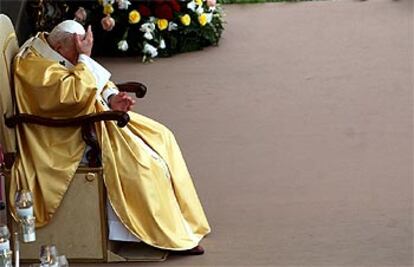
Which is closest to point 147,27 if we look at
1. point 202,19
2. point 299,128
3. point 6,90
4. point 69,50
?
point 202,19

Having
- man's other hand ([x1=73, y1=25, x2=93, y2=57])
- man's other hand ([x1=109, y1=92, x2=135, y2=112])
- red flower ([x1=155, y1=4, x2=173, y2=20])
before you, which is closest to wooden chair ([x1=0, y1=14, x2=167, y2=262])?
man's other hand ([x1=109, y1=92, x2=135, y2=112])

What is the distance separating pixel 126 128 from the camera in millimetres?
4117

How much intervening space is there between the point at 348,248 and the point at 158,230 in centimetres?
71

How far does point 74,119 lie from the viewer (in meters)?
3.97

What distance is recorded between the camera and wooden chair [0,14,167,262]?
13.0 ft

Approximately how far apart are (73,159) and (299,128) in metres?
1.89

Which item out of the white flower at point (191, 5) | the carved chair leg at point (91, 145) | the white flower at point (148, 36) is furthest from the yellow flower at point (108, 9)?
the carved chair leg at point (91, 145)

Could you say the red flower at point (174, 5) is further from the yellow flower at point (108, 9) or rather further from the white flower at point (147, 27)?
the yellow flower at point (108, 9)

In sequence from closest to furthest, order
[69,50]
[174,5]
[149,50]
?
[69,50] < [149,50] < [174,5]

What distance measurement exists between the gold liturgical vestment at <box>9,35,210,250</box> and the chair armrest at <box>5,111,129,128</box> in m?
0.03

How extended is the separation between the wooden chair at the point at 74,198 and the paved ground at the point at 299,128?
11.0 inches

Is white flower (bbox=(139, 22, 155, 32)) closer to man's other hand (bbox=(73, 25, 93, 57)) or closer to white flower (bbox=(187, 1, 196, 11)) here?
white flower (bbox=(187, 1, 196, 11))

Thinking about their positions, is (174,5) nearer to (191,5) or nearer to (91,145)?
(191,5)

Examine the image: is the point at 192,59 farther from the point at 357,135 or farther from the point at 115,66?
the point at 357,135
